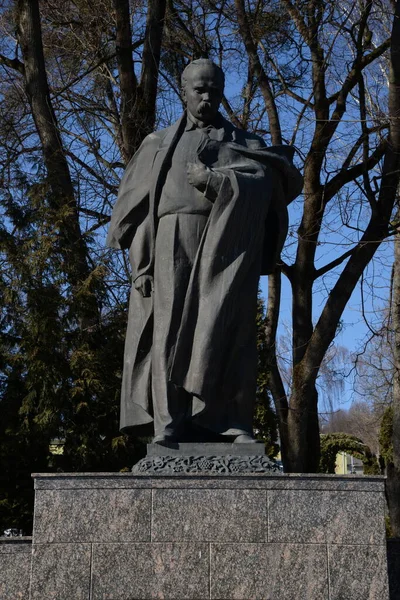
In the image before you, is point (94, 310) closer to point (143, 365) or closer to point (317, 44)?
point (317, 44)

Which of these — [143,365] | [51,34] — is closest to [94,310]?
[51,34]

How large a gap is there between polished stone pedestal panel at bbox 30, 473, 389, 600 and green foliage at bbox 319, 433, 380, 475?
1611 cm

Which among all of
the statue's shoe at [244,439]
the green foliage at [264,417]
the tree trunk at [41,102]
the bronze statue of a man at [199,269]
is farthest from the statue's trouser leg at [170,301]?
the green foliage at [264,417]

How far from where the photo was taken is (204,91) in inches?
281

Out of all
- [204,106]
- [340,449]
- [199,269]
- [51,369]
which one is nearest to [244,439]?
[199,269]

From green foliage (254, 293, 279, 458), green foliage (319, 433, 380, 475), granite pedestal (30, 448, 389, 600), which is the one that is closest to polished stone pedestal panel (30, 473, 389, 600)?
granite pedestal (30, 448, 389, 600)

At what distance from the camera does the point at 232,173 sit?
6844 millimetres

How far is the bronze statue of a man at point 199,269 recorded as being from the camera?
673cm

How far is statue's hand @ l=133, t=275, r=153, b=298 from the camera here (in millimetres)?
7039

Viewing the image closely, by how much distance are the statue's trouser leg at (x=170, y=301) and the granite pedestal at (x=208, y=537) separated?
0.65 metres

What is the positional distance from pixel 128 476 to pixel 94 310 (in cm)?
879

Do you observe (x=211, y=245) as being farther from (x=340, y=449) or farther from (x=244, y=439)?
(x=340, y=449)

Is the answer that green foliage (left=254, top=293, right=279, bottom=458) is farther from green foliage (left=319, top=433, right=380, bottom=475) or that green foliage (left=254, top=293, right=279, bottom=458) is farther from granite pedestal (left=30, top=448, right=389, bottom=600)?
granite pedestal (left=30, top=448, right=389, bottom=600)

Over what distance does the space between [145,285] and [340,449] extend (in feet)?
58.2
